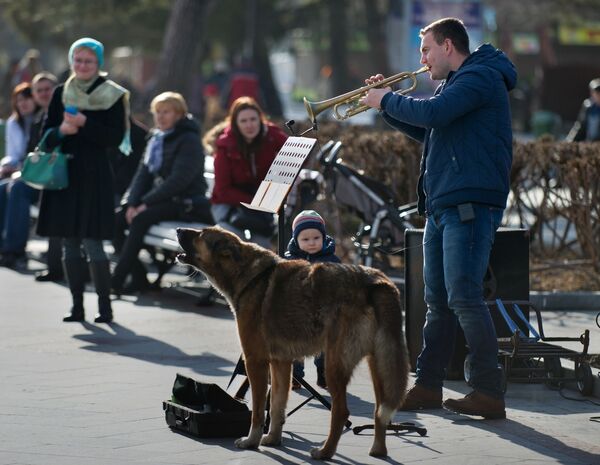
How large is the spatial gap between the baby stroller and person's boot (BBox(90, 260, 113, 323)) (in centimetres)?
222

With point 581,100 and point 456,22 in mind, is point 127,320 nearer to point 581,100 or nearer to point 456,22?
point 456,22

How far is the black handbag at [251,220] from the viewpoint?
11.7 metres

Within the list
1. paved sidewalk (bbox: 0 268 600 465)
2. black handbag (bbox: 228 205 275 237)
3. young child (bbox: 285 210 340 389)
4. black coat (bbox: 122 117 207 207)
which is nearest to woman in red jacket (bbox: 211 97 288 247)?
black handbag (bbox: 228 205 275 237)

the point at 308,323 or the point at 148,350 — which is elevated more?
the point at 308,323

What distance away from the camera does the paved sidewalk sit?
268 inches

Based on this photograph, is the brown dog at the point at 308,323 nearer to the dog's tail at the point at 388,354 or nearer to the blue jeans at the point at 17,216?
the dog's tail at the point at 388,354

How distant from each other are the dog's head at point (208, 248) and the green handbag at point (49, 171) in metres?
3.96

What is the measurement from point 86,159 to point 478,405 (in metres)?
4.52

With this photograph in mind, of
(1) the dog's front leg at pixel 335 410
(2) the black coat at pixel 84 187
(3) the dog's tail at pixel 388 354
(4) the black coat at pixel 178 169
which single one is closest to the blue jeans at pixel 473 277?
(3) the dog's tail at pixel 388 354

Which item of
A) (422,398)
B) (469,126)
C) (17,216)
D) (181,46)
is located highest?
(181,46)

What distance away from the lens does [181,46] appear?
26.1m

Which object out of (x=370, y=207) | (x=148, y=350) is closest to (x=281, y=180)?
(x=148, y=350)

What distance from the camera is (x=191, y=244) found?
23.1 ft

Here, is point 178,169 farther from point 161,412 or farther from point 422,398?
point 422,398
